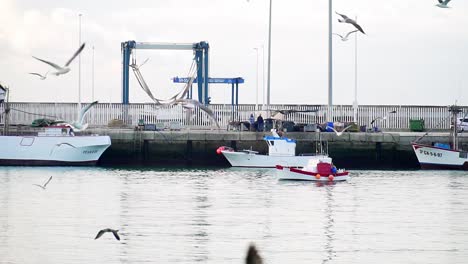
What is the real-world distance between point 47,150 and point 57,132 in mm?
1372

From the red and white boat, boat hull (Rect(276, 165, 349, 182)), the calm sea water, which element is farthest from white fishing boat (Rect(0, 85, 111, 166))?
the red and white boat

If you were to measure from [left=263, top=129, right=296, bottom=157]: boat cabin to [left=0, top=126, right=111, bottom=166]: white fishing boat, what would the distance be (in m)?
10.5

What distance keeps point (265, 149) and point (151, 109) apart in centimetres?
1106

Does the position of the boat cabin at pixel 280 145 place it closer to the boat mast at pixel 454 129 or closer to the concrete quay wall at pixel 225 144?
the concrete quay wall at pixel 225 144

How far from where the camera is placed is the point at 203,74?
8331 cm

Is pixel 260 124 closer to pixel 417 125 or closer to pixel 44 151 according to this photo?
pixel 417 125

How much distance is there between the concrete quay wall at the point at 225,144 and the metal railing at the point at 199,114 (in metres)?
7.84

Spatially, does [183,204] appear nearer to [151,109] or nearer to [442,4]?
[442,4]

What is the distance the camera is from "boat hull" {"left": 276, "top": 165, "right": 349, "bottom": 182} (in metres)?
58.1

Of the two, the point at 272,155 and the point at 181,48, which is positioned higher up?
the point at 181,48

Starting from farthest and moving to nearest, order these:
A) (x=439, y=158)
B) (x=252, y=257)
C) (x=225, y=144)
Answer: (x=225, y=144)
(x=439, y=158)
(x=252, y=257)

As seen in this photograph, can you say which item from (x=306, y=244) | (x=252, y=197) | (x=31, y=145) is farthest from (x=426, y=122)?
(x=306, y=244)

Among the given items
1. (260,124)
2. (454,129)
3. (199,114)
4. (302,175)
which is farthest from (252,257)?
(199,114)

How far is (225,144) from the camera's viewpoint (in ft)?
232
